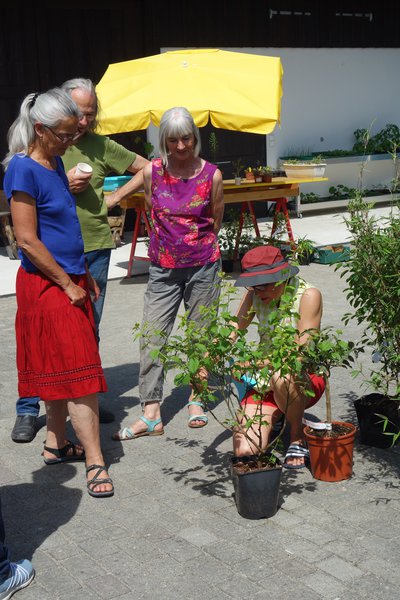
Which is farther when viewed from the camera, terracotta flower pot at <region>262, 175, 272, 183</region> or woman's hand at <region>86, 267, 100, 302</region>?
terracotta flower pot at <region>262, 175, 272, 183</region>

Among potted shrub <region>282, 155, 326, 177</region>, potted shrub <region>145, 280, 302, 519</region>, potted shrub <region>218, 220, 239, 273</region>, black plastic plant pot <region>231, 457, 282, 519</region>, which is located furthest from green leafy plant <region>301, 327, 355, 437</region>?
potted shrub <region>282, 155, 326, 177</region>

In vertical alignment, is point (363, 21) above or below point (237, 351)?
above

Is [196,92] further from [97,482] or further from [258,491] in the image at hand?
[258,491]

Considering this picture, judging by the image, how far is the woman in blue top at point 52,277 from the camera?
4.18 metres

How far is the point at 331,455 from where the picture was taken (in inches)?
172

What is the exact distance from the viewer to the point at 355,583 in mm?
3455

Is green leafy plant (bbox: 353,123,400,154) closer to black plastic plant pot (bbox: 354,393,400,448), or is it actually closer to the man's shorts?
black plastic plant pot (bbox: 354,393,400,448)

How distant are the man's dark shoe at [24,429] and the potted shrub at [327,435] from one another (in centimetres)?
167

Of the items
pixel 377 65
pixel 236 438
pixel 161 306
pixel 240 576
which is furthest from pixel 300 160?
pixel 240 576

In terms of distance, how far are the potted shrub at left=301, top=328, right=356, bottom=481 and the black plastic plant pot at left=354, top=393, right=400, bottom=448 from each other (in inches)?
10.2

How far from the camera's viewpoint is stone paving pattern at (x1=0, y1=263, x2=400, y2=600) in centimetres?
349

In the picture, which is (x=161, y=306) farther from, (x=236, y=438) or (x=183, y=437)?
(x=236, y=438)

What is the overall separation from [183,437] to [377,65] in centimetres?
1259

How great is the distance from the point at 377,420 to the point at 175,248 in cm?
148
